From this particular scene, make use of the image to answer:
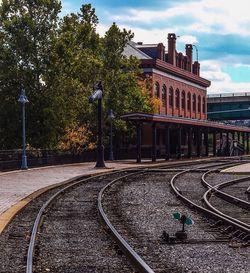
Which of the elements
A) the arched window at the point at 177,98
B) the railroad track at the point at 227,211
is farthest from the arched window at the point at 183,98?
the railroad track at the point at 227,211

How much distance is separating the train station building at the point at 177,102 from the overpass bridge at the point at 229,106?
573 inches

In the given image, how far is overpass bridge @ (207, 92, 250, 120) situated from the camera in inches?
4218

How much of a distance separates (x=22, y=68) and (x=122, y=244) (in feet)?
114

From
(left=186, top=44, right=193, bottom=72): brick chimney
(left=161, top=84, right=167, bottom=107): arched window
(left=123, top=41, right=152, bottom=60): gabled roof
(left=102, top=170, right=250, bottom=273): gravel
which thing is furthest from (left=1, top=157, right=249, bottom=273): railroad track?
(left=186, top=44, right=193, bottom=72): brick chimney

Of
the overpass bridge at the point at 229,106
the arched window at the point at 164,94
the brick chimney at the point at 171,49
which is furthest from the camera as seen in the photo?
the overpass bridge at the point at 229,106

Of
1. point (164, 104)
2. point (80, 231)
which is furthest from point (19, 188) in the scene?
point (164, 104)

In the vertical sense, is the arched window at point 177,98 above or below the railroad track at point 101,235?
above

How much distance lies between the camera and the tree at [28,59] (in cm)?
4109

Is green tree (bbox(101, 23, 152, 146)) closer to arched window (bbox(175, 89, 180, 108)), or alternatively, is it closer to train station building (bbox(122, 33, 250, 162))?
train station building (bbox(122, 33, 250, 162))

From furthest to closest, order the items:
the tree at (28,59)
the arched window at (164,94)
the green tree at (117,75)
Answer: the arched window at (164,94), the green tree at (117,75), the tree at (28,59)

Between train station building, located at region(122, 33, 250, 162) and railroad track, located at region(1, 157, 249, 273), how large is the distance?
116 ft

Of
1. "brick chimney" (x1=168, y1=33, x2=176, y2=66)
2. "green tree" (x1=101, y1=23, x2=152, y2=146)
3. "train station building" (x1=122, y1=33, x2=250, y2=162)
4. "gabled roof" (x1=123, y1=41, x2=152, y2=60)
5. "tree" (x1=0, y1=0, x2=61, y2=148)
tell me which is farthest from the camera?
"brick chimney" (x1=168, y1=33, x2=176, y2=66)

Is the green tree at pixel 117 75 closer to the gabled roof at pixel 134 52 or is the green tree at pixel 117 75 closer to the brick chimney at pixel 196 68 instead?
the gabled roof at pixel 134 52

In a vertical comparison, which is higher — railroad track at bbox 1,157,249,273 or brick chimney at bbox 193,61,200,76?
brick chimney at bbox 193,61,200,76
